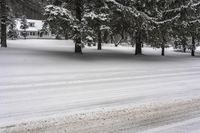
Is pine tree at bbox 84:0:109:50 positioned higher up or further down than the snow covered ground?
higher up

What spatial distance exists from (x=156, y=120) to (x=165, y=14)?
2122cm

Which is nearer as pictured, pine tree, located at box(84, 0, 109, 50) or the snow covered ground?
the snow covered ground

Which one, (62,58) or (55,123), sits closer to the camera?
(55,123)

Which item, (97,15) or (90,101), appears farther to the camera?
(97,15)

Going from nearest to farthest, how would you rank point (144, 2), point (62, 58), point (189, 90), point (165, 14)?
point (189, 90) → point (62, 58) → point (144, 2) → point (165, 14)

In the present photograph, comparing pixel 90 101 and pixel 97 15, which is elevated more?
pixel 97 15

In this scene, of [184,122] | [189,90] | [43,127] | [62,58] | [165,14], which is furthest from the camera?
[165,14]

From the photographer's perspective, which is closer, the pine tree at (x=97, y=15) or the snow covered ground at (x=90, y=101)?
the snow covered ground at (x=90, y=101)

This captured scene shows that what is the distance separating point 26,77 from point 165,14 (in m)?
15.9

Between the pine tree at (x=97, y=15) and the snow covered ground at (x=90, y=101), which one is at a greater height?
the pine tree at (x=97, y=15)

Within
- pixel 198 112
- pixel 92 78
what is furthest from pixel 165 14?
pixel 198 112

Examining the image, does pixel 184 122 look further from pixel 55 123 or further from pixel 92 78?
pixel 92 78

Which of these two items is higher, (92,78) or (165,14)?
(165,14)

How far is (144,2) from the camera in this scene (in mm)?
26234
